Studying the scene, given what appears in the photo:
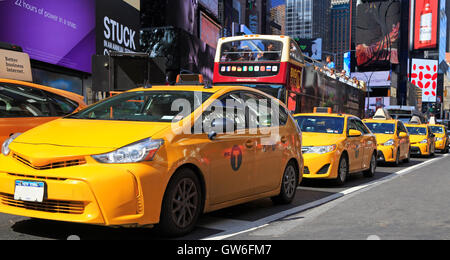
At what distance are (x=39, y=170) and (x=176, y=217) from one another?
1323 mm

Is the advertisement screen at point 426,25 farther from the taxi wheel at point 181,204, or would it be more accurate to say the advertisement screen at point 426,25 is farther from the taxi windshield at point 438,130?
the taxi wheel at point 181,204

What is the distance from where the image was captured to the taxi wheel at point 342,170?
10141 millimetres

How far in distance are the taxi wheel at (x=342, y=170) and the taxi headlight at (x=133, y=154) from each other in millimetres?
6179

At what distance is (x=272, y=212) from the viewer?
6750 mm

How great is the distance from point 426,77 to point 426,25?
16.7m

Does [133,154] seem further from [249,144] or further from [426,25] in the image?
[426,25]

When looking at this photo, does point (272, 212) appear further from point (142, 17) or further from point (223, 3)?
→ point (223, 3)

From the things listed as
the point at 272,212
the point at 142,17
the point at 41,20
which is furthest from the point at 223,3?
the point at 272,212

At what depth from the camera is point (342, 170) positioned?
406 inches

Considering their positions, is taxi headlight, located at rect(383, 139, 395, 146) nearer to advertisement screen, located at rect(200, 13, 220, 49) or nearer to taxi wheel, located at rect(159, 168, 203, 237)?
taxi wheel, located at rect(159, 168, 203, 237)

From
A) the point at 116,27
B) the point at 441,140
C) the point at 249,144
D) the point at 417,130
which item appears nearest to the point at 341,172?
the point at 249,144

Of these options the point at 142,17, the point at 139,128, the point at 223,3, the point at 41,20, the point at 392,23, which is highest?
the point at 392,23

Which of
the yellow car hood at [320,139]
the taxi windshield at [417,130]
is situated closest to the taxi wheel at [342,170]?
the yellow car hood at [320,139]

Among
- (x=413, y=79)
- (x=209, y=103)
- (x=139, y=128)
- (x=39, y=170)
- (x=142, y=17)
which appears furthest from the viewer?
(x=413, y=79)
